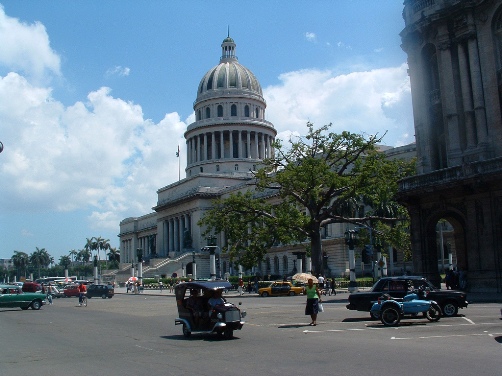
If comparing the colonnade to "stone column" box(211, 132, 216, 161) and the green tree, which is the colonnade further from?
the green tree

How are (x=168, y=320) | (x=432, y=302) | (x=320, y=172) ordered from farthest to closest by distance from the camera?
(x=320, y=172), (x=168, y=320), (x=432, y=302)

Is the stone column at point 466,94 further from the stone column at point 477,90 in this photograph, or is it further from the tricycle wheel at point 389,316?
the tricycle wheel at point 389,316

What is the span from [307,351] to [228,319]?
13.0 feet

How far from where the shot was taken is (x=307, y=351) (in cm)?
1521

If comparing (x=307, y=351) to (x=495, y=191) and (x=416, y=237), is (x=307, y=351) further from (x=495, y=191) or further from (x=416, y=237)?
(x=416, y=237)

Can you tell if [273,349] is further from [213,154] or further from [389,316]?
[213,154]

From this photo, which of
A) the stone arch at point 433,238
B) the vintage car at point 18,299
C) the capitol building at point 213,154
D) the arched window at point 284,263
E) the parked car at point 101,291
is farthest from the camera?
the capitol building at point 213,154

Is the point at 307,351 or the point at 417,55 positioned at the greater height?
the point at 417,55

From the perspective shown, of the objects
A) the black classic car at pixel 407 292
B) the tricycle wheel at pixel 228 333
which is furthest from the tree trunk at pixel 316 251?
the tricycle wheel at pixel 228 333

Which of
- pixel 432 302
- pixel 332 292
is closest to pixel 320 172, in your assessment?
pixel 332 292

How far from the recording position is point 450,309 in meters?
23.1

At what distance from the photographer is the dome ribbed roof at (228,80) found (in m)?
134

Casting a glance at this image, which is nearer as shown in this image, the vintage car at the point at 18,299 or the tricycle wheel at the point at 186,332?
the tricycle wheel at the point at 186,332

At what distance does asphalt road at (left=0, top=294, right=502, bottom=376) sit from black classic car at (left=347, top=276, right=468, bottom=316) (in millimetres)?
547
